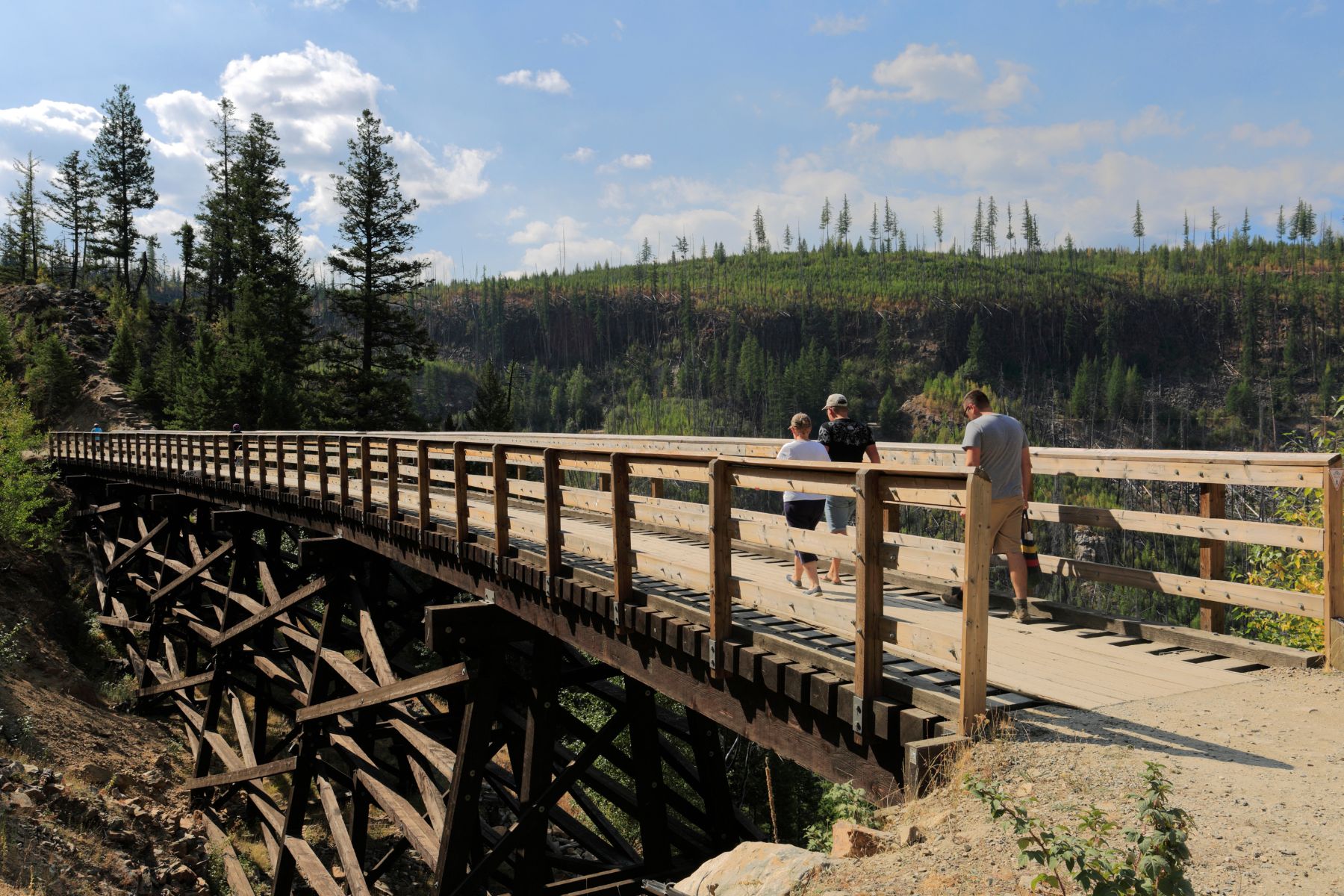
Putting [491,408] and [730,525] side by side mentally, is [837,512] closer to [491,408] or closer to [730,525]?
[730,525]

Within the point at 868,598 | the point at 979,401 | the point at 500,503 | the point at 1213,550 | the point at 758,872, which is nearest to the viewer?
the point at 758,872

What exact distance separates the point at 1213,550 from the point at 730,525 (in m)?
3.29

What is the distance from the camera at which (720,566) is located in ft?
16.5

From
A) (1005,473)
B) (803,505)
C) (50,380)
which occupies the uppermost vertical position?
(50,380)

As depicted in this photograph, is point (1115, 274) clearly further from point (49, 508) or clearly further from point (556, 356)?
point (49, 508)

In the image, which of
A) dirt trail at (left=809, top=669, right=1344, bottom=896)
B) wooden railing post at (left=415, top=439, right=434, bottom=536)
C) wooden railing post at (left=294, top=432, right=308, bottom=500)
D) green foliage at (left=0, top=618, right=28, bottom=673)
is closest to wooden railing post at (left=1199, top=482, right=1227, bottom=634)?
dirt trail at (left=809, top=669, right=1344, bottom=896)

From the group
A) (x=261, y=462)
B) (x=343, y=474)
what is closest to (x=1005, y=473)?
(x=343, y=474)

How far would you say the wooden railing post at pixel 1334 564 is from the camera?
4.84m

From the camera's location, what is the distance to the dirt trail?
2879 millimetres

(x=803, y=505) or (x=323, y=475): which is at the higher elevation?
(x=803, y=505)

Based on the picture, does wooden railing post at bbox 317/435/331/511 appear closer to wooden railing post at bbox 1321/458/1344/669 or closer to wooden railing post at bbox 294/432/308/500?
wooden railing post at bbox 294/432/308/500

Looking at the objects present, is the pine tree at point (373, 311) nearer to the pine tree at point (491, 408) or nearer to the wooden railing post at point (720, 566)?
the pine tree at point (491, 408)

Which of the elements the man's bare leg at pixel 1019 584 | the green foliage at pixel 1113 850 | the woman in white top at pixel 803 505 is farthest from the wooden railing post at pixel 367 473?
the green foliage at pixel 1113 850

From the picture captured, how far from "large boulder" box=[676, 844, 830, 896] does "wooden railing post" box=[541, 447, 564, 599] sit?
3309mm
